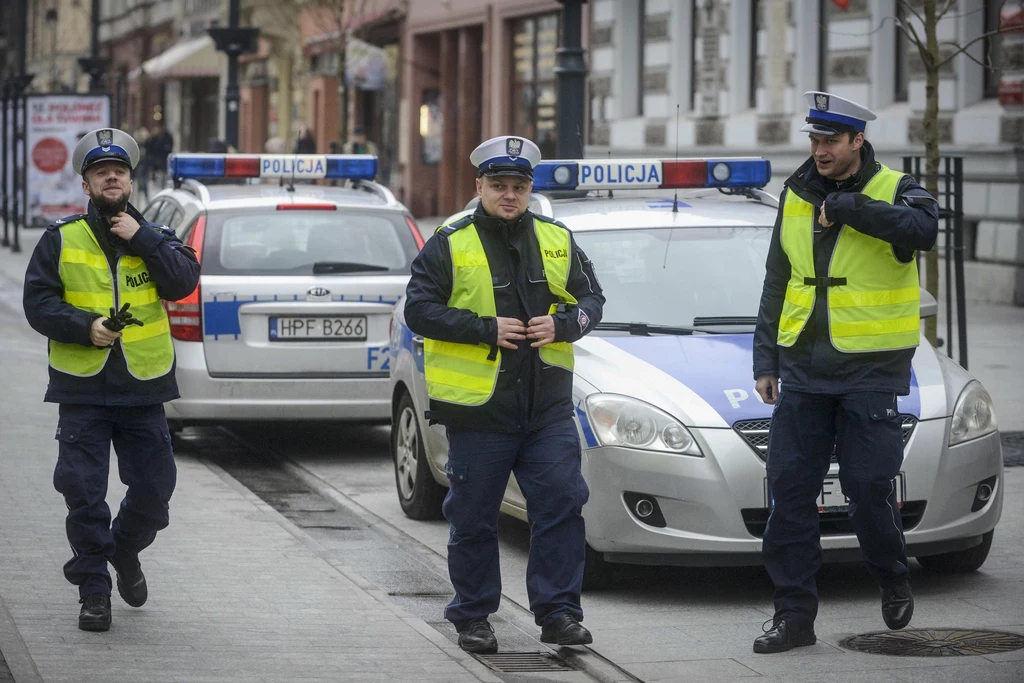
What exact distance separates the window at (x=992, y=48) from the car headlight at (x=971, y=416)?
11.8 meters

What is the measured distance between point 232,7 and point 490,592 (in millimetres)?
19200

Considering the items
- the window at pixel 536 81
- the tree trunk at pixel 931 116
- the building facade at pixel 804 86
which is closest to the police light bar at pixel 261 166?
the tree trunk at pixel 931 116

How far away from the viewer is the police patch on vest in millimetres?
6219

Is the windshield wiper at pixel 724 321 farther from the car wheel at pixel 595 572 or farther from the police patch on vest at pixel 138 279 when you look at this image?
the police patch on vest at pixel 138 279

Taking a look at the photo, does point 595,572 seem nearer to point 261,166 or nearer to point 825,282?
point 825,282

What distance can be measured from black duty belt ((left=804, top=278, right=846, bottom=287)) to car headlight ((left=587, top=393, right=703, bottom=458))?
3.00 feet

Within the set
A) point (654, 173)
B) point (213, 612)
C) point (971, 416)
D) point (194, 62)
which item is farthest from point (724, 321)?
point (194, 62)

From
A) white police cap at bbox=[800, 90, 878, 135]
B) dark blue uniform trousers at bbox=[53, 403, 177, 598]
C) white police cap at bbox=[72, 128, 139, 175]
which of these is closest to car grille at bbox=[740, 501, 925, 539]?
white police cap at bbox=[800, 90, 878, 135]

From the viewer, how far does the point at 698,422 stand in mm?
6691

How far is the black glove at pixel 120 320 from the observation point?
604cm

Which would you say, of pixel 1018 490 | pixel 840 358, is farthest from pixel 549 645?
pixel 1018 490

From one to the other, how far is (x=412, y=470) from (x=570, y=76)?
4084 mm

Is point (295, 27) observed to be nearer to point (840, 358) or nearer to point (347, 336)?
point (347, 336)

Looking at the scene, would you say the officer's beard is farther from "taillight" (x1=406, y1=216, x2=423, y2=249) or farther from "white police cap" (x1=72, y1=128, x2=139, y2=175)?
"taillight" (x1=406, y1=216, x2=423, y2=249)
